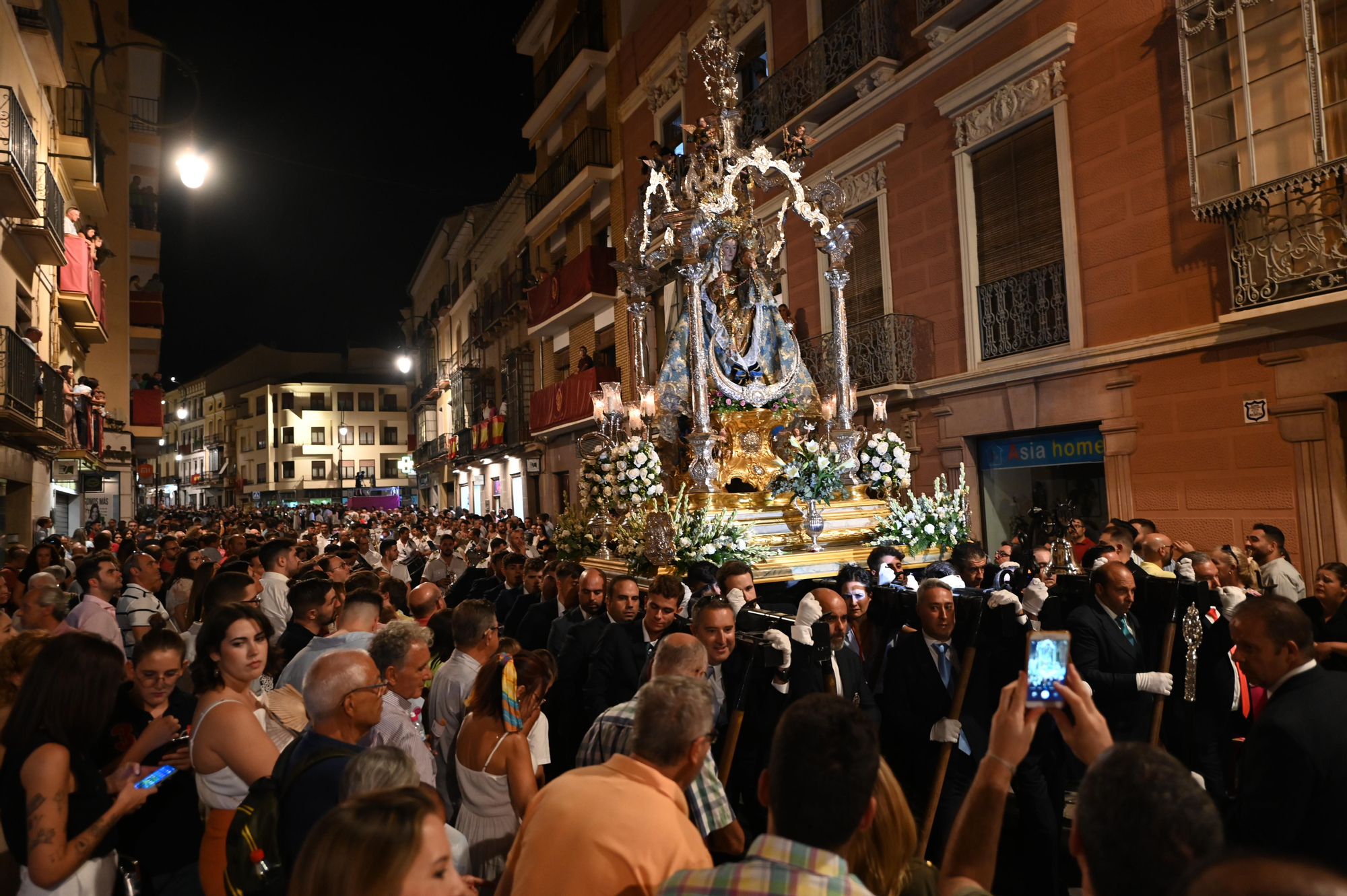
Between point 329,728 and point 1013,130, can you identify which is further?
point 1013,130

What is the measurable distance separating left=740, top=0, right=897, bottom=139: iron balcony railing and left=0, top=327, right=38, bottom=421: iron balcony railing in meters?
10.5

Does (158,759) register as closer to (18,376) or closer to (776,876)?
(776,876)

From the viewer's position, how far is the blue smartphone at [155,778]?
291 centimetres

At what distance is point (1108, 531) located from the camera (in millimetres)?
7477

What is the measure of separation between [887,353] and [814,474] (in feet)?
13.5

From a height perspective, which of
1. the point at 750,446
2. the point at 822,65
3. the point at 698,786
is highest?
the point at 822,65

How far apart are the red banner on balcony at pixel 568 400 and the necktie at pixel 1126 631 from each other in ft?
50.2

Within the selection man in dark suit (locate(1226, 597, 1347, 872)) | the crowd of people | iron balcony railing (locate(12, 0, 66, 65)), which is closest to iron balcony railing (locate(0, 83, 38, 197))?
iron balcony railing (locate(12, 0, 66, 65))

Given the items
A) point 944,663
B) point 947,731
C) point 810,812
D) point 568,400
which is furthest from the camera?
point 568,400

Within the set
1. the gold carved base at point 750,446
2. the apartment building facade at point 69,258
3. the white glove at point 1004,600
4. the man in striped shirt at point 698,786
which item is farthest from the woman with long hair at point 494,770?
the apartment building facade at point 69,258

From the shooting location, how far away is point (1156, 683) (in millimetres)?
4562

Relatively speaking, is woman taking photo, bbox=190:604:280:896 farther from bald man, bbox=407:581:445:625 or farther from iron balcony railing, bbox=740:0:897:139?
iron balcony railing, bbox=740:0:897:139

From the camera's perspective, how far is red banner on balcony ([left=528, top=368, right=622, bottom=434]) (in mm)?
21438

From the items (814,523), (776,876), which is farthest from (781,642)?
(814,523)
